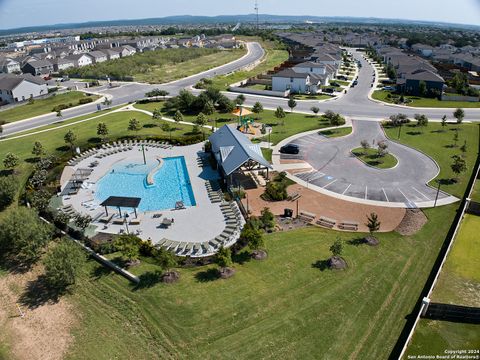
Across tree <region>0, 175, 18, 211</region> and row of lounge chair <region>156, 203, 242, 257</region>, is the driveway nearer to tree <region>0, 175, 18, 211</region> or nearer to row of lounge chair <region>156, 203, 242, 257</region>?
row of lounge chair <region>156, 203, 242, 257</region>

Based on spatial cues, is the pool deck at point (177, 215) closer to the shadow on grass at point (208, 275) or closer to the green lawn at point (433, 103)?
the shadow on grass at point (208, 275)

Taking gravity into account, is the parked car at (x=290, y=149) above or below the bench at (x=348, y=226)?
above

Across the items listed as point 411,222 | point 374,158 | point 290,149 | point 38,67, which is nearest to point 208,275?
point 411,222

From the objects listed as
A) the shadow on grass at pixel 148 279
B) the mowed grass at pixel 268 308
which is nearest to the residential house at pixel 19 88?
the mowed grass at pixel 268 308

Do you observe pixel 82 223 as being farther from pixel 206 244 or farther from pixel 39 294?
pixel 206 244

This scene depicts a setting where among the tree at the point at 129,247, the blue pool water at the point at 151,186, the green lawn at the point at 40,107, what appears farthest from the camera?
the green lawn at the point at 40,107
